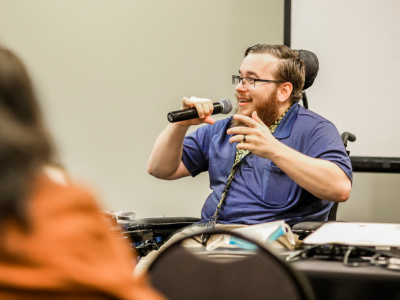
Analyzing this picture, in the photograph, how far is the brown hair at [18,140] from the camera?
Answer: 396mm

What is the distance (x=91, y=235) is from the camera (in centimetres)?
40

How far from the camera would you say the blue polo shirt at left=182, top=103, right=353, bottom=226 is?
1550 millimetres

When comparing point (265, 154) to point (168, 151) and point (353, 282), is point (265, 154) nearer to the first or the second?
point (168, 151)

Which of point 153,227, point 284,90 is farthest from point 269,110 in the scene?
point 153,227

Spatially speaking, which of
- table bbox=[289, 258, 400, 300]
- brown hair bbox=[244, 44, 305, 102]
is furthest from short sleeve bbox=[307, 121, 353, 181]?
→ table bbox=[289, 258, 400, 300]

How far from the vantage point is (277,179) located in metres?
1.58

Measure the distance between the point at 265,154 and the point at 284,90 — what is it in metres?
0.47

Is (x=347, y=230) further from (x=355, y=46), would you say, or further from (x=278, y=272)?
(x=355, y=46)

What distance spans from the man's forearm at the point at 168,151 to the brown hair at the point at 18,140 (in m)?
1.31

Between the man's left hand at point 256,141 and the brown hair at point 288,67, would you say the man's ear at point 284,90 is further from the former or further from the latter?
the man's left hand at point 256,141

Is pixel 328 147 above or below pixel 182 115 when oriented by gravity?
below

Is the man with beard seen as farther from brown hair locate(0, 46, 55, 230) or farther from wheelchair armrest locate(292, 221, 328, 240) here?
brown hair locate(0, 46, 55, 230)

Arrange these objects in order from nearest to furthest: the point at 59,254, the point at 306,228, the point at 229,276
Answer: the point at 59,254
the point at 229,276
the point at 306,228

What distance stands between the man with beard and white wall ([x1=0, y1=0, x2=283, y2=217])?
0.89 meters
